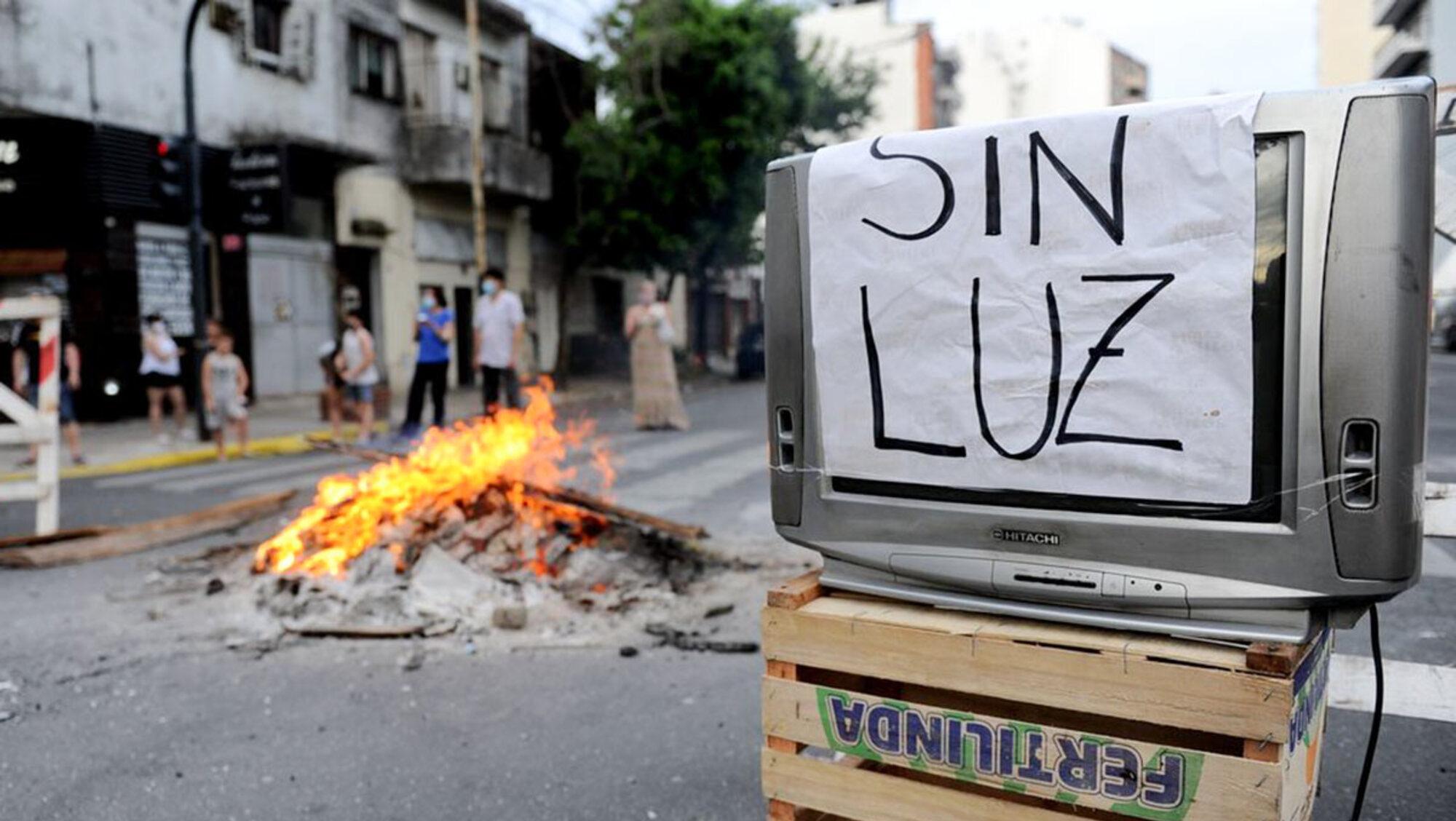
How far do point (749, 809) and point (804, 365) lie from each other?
5.26 ft

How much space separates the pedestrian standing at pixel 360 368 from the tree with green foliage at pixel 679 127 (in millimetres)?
11940

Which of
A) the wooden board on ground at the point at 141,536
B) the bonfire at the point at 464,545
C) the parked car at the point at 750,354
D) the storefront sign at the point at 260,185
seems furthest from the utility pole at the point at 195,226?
the parked car at the point at 750,354

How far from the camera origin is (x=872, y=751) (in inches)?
91.4

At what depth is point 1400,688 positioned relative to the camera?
115 inches

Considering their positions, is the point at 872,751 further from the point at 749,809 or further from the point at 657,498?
the point at 657,498

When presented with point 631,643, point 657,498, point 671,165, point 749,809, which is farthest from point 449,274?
point 749,809

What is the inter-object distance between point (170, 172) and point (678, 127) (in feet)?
42.4

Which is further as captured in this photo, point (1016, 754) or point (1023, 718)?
point (1023, 718)

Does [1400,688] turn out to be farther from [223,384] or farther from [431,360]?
[223,384]

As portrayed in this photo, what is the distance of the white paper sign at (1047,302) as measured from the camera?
2047 mm

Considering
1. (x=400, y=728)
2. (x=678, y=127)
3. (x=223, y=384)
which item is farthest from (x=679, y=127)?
(x=400, y=728)

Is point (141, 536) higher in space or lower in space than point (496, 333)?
lower

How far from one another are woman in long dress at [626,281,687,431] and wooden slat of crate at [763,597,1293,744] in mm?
11613

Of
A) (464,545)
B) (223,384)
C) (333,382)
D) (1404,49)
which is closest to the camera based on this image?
(464,545)
